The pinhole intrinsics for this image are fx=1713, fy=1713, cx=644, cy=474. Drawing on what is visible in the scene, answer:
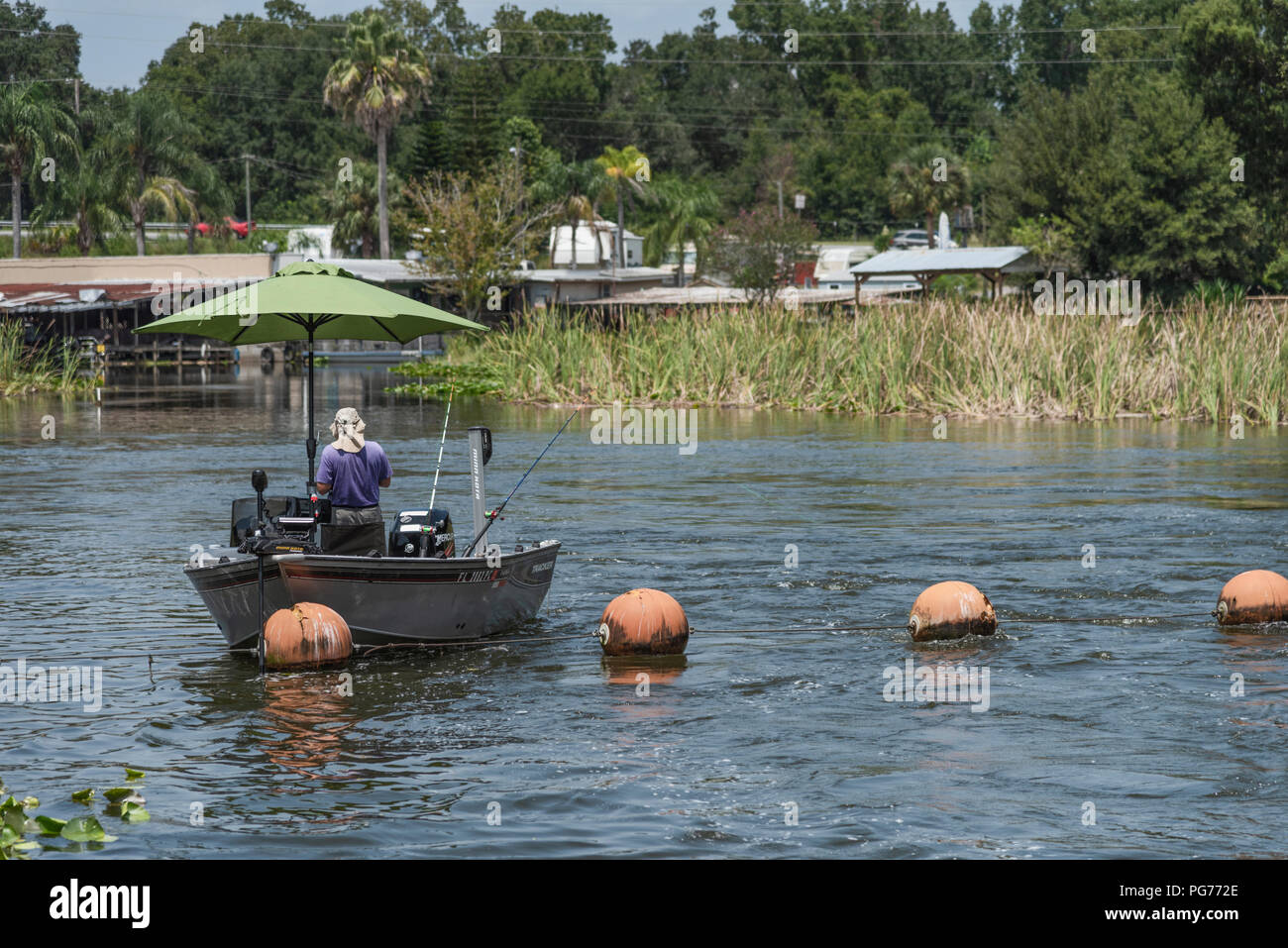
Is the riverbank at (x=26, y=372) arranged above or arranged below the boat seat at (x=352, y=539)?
above

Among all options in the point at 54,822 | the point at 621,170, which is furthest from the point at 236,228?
the point at 54,822

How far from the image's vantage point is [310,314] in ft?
44.8

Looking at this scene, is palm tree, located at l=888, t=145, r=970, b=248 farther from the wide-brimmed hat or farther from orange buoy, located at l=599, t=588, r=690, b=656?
the wide-brimmed hat

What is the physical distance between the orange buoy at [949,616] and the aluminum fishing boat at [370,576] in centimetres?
311

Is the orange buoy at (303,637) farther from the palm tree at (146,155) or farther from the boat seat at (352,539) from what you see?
the palm tree at (146,155)

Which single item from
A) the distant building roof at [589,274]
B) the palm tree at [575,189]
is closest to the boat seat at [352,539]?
the distant building roof at [589,274]

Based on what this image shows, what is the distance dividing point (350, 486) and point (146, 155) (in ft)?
259

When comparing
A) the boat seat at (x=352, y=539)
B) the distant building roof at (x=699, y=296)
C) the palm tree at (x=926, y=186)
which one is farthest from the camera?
the palm tree at (x=926, y=186)

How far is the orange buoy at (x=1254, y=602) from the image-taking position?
14.2 metres

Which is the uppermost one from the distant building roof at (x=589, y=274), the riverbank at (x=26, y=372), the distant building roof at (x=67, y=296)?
the distant building roof at (x=589, y=274)

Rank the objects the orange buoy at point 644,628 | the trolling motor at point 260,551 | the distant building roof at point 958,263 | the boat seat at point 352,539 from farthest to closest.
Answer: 1. the distant building roof at point 958,263
2. the orange buoy at point 644,628
3. the boat seat at point 352,539
4. the trolling motor at point 260,551

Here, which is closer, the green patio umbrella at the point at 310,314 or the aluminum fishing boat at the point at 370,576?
the aluminum fishing boat at the point at 370,576

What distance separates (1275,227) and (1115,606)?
48074 mm
